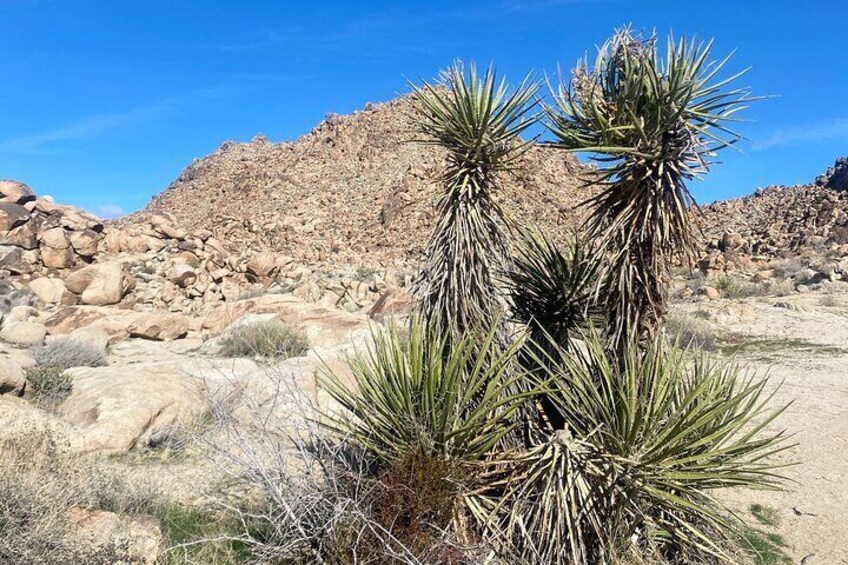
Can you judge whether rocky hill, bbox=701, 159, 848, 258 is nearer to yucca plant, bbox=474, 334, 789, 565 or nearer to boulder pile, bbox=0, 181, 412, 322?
boulder pile, bbox=0, 181, 412, 322

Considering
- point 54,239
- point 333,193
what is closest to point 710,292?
point 54,239

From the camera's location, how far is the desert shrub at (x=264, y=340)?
1108cm

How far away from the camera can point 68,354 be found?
9820 mm

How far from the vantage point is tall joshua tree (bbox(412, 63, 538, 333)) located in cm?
483

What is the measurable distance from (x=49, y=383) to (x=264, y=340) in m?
3.90

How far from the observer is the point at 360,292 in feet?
65.3

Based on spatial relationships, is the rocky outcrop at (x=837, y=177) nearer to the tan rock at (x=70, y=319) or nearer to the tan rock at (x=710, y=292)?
the tan rock at (x=710, y=292)

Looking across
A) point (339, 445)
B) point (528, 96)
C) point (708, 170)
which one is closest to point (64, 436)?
point (339, 445)

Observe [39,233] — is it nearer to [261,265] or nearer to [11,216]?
[11,216]

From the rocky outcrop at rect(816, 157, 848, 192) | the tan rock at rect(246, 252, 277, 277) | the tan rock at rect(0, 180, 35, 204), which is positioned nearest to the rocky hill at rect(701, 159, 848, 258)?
the rocky outcrop at rect(816, 157, 848, 192)

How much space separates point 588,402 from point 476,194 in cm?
180

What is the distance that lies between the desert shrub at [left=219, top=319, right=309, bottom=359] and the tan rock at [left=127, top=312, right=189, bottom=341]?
2.21 m

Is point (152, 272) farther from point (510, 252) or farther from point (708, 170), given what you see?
point (708, 170)

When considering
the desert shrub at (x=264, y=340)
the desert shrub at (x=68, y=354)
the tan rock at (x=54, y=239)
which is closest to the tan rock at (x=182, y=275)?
the tan rock at (x=54, y=239)
